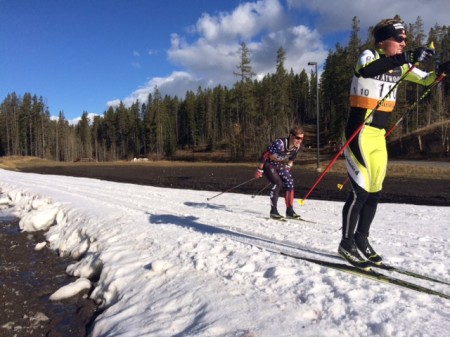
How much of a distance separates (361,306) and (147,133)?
99870mm

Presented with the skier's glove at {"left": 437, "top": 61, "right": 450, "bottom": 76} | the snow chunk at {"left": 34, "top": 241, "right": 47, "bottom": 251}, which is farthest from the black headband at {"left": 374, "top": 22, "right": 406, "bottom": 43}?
the snow chunk at {"left": 34, "top": 241, "right": 47, "bottom": 251}

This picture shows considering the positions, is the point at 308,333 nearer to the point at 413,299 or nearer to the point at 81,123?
the point at 413,299

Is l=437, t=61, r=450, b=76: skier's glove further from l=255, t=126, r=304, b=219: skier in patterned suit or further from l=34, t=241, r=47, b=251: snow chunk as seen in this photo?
l=34, t=241, r=47, b=251: snow chunk

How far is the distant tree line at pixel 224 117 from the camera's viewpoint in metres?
57.9

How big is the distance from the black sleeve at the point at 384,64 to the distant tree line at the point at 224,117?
158ft

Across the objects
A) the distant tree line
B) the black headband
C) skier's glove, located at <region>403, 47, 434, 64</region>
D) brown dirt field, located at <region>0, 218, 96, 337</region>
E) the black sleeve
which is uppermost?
the distant tree line

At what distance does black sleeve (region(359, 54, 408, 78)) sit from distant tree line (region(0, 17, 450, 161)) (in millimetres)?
48041

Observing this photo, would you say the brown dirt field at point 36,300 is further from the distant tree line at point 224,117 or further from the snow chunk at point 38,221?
the distant tree line at point 224,117

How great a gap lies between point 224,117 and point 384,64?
9363 centimetres

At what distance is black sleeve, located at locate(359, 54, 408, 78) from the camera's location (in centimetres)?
378

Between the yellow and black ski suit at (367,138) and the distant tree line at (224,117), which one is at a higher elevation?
the distant tree line at (224,117)

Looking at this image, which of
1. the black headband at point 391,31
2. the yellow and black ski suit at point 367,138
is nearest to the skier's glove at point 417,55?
the yellow and black ski suit at point 367,138

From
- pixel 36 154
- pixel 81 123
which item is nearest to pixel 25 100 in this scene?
pixel 36 154

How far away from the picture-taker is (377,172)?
420 centimetres
